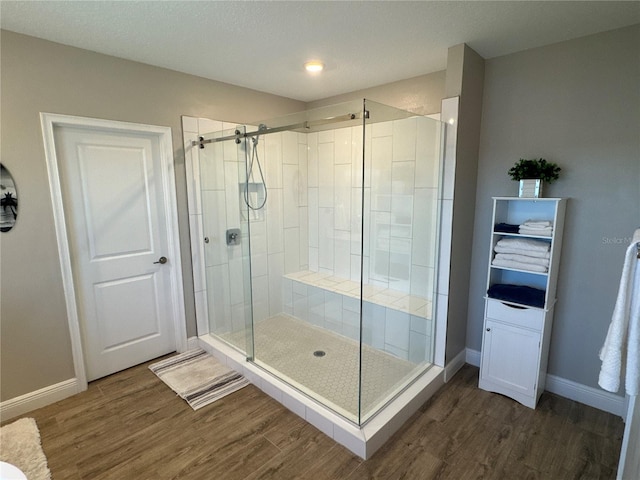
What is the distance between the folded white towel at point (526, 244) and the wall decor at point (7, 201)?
333 cm

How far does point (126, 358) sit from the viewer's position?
111 inches

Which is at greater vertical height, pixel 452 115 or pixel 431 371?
pixel 452 115

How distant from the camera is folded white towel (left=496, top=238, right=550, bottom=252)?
7.32 ft

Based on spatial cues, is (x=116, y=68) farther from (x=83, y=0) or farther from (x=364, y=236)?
(x=364, y=236)

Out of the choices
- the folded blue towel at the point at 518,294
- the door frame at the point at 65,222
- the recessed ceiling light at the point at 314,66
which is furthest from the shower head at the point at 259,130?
the folded blue towel at the point at 518,294

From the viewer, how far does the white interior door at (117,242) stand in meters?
2.45

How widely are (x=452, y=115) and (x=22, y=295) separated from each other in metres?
3.22

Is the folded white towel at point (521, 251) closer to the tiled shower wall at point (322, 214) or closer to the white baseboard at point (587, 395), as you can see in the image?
the tiled shower wall at point (322, 214)

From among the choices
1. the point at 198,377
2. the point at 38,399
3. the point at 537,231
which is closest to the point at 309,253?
the point at 198,377

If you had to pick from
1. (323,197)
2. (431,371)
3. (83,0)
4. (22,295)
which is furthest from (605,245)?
(22,295)

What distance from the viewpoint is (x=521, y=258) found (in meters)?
2.31

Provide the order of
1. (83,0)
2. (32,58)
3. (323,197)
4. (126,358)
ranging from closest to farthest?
1. (83,0)
2. (32,58)
3. (126,358)
4. (323,197)

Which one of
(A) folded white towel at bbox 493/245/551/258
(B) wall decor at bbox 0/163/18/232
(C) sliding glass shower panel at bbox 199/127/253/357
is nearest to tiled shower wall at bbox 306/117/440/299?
(A) folded white towel at bbox 493/245/551/258

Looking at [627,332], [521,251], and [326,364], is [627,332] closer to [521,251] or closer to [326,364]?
[521,251]
